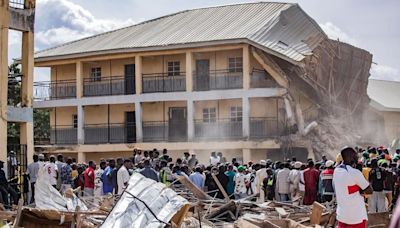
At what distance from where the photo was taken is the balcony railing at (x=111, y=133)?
36844 mm

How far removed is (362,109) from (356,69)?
2509 millimetres

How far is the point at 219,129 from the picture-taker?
33.5m

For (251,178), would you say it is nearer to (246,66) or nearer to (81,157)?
(246,66)

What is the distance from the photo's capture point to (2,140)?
67.6 ft

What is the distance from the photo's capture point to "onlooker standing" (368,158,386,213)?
15.5 metres

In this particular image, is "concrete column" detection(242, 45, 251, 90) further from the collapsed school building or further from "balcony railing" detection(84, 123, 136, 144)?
"balcony railing" detection(84, 123, 136, 144)

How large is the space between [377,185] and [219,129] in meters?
18.3

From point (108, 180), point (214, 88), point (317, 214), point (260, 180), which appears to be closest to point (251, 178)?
point (260, 180)

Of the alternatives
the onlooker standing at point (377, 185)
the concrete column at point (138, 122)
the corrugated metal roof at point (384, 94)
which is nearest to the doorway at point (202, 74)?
the concrete column at point (138, 122)

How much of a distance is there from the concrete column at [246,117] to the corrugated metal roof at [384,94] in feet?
37.9

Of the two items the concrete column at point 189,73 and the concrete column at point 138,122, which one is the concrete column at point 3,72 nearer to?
the concrete column at point 189,73

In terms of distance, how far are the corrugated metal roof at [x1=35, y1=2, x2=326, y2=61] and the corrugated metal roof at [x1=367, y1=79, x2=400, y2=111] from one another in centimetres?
776

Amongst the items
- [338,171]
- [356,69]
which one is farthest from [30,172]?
[356,69]

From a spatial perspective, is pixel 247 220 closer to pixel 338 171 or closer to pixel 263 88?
pixel 338 171
